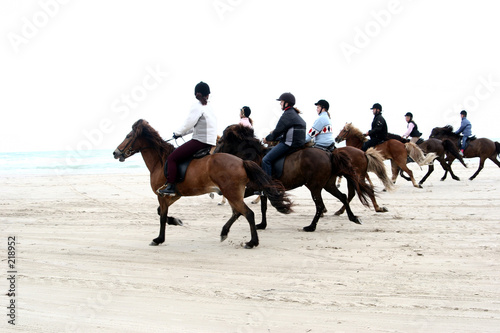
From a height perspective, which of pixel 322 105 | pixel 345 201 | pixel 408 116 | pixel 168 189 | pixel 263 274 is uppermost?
pixel 408 116

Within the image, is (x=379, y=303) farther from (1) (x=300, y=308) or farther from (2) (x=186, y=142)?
(2) (x=186, y=142)

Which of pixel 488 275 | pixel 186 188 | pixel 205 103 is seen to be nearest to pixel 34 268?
pixel 186 188

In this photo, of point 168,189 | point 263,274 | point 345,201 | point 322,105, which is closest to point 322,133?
point 322,105

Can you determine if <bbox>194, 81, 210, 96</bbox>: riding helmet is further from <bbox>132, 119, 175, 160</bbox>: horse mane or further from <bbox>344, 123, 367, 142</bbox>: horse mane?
<bbox>344, 123, 367, 142</bbox>: horse mane

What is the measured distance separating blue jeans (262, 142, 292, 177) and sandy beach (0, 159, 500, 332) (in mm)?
1171

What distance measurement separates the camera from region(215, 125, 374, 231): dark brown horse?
328 inches

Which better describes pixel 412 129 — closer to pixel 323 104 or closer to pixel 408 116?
pixel 408 116

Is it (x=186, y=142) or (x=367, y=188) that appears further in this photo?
(x=367, y=188)

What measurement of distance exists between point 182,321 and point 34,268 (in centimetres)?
284

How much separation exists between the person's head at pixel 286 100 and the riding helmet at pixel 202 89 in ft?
5.77

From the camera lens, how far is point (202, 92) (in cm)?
705

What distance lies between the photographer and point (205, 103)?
7125 mm

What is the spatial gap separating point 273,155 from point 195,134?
1.91 m

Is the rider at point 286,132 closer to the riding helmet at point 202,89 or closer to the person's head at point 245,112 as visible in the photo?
the riding helmet at point 202,89
